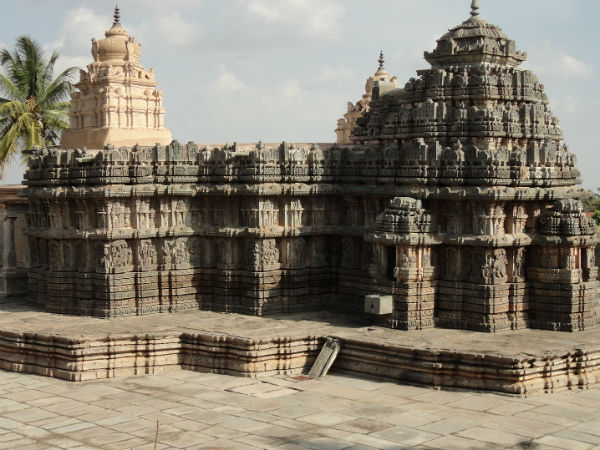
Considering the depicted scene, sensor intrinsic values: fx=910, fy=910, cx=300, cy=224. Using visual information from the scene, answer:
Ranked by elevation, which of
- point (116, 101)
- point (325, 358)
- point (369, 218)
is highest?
point (116, 101)

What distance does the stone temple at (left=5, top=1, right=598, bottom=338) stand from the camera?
1922 cm

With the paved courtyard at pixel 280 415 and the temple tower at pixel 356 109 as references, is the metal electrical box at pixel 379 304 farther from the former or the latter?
the temple tower at pixel 356 109

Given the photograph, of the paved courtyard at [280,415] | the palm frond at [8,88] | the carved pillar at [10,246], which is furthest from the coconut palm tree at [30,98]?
the paved courtyard at [280,415]

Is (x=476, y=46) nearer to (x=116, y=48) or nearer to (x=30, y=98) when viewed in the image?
(x=116, y=48)

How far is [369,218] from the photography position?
21516 mm

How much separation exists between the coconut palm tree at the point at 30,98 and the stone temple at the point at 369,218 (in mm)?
10757

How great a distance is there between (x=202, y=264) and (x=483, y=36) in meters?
8.55

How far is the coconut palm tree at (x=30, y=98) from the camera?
32.8 m

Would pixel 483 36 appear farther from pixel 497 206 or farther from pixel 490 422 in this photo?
pixel 490 422

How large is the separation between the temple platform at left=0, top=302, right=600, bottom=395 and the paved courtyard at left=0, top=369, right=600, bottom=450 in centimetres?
33

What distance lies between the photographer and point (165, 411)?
52.5 feet

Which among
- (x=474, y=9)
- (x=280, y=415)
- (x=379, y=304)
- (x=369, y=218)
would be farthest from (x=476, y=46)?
(x=280, y=415)

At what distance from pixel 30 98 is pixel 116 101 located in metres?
8.53

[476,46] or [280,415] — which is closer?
[280,415]
